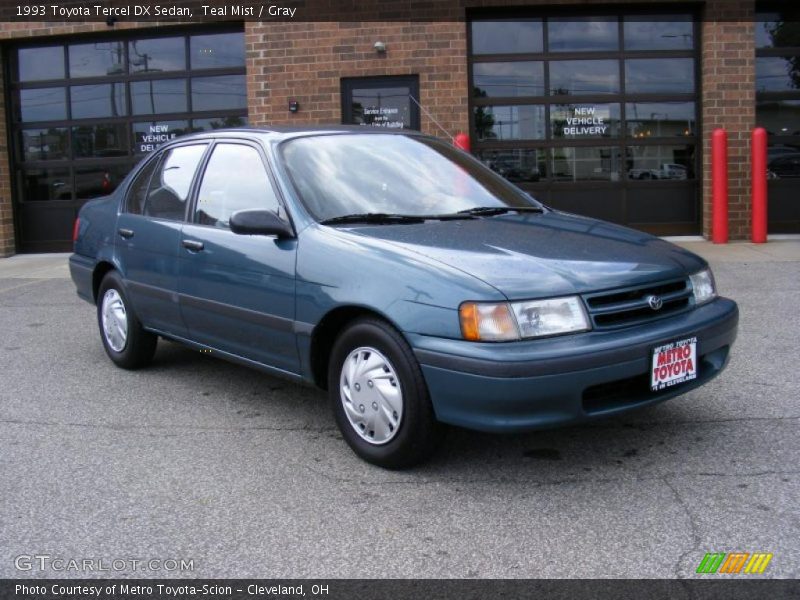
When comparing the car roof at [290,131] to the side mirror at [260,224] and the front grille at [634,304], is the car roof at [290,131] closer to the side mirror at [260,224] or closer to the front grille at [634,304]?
the side mirror at [260,224]

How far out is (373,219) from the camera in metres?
4.23

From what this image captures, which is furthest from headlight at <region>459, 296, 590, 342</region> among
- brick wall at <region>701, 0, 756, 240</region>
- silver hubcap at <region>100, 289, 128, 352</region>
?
brick wall at <region>701, 0, 756, 240</region>

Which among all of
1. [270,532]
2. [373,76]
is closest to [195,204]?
[270,532]

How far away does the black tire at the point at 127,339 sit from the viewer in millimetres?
5633

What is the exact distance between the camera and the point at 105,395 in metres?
5.29

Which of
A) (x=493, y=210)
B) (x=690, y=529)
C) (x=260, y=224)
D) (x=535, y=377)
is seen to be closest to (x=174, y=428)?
(x=260, y=224)

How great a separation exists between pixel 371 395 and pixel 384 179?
51.4 inches

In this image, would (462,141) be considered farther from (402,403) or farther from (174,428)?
(402,403)

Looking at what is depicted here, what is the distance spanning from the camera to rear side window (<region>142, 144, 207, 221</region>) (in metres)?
5.16

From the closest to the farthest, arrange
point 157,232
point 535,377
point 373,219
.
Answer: point 535,377 < point 373,219 < point 157,232

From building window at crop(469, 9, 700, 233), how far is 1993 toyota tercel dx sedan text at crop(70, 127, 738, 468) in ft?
23.8

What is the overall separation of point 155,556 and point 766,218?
1048 centimetres

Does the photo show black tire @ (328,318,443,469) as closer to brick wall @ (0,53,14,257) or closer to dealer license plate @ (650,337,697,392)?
dealer license plate @ (650,337,697,392)

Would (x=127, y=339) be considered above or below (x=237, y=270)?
below
